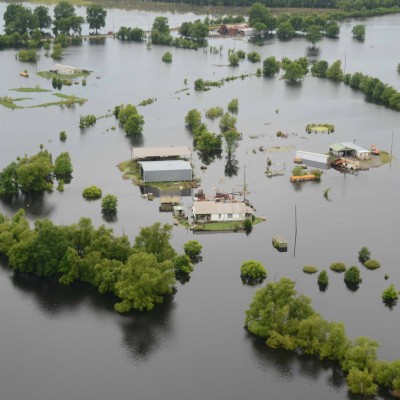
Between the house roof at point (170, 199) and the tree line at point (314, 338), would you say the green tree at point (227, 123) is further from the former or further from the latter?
the tree line at point (314, 338)

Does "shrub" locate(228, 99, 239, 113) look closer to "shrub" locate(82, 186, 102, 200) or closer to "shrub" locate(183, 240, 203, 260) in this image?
"shrub" locate(82, 186, 102, 200)

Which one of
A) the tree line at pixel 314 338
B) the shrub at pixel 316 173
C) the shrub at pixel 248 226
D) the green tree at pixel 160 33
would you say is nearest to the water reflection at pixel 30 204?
the shrub at pixel 248 226

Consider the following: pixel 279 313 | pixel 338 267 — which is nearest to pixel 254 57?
pixel 338 267

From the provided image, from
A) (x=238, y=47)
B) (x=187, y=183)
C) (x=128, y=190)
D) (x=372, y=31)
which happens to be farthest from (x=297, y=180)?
(x=372, y=31)

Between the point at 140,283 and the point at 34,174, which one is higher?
the point at 34,174

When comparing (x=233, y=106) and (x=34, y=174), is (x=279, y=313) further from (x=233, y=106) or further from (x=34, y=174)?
(x=233, y=106)

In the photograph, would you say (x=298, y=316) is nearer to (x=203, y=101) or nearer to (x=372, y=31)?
(x=203, y=101)
